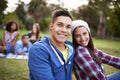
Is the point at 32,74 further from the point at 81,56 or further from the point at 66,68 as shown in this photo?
the point at 81,56

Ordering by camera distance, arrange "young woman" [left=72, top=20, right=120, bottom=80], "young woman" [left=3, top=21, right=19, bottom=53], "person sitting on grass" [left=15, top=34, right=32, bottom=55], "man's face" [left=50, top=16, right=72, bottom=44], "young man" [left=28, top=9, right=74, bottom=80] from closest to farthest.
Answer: "young man" [left=28, top=9, right=74, bottom=80] → "man's face" [left=50, top=16, right=72, bottom=44] → "young woman" [left=72, top=20, right=120, bottom=80] → "person sitting on grass" [left=15, top=34, right=32, bottom=55] → "young woman" [left=3, top=21, right=19, bottom=53]

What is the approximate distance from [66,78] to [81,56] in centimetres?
38

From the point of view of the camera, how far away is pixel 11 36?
8914mm

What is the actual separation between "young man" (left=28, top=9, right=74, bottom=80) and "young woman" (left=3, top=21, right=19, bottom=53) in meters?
6.11

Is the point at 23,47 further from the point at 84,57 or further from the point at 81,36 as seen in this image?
the point at 84,57

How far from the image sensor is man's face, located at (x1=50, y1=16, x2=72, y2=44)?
267 cm

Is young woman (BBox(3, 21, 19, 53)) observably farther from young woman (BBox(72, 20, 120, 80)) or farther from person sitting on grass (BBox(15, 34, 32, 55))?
young woman (BBox(72, 20, 120, 80))

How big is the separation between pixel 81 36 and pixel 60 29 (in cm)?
46

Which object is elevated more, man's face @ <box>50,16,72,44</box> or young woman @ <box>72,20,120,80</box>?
man's face @ <box>50,16,72,44</box>

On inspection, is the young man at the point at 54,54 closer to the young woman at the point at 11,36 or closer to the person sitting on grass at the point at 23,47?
the person sitting on grass at the point at 23,47

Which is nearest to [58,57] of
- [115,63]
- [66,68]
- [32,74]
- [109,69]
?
[66,68]

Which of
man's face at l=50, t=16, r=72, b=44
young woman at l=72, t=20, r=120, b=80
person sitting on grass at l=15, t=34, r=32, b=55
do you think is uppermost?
man's face at l=50, t=16, r=72, b=44

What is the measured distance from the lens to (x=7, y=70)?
5.46 m

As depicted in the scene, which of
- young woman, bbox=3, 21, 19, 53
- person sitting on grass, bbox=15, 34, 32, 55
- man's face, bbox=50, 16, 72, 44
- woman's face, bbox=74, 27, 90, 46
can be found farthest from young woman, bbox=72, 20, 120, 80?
young woman, bbox=3, 21, 19, 53
